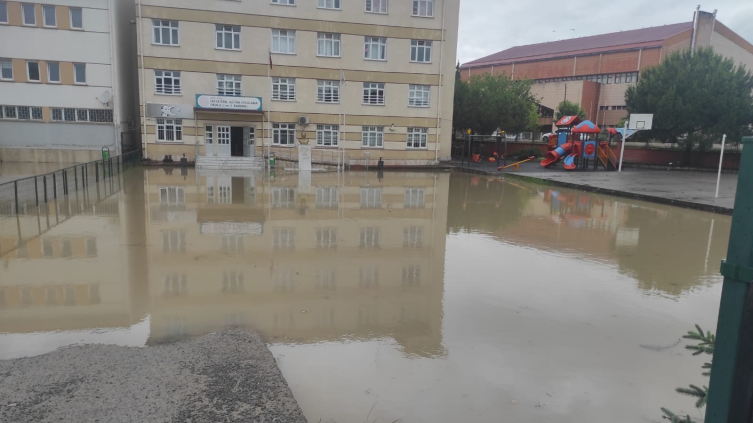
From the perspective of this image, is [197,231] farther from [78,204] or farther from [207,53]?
[207,53]

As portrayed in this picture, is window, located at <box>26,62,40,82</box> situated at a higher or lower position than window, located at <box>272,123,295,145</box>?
higher

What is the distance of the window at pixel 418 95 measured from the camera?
1323 inches

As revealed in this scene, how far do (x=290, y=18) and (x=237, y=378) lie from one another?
98.1 ft

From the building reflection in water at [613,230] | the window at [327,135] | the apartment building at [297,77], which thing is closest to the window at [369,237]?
the building reflection in water at [613,230]

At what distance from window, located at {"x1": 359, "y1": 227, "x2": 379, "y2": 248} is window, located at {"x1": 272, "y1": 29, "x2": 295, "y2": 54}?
881 inches

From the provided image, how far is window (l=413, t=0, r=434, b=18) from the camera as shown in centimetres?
3284

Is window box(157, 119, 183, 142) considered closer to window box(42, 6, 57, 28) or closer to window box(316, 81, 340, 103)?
window box(42, 6, 57, 28)

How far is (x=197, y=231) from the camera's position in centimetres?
1135

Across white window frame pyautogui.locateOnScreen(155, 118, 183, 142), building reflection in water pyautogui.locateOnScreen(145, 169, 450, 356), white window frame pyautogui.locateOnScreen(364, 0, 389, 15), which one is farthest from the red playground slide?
white window frame pyautogui.locateOnScreen(155, 118, 183, 142)

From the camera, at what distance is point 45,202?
48.2ft

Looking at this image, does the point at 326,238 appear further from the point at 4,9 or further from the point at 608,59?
the point at 608,59

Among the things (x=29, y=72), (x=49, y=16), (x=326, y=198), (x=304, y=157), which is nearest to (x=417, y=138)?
(x=304, y=157)

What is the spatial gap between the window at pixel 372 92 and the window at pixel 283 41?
5154mm

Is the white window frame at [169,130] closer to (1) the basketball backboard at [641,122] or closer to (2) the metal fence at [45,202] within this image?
(2) the metal fence at [45,202]
